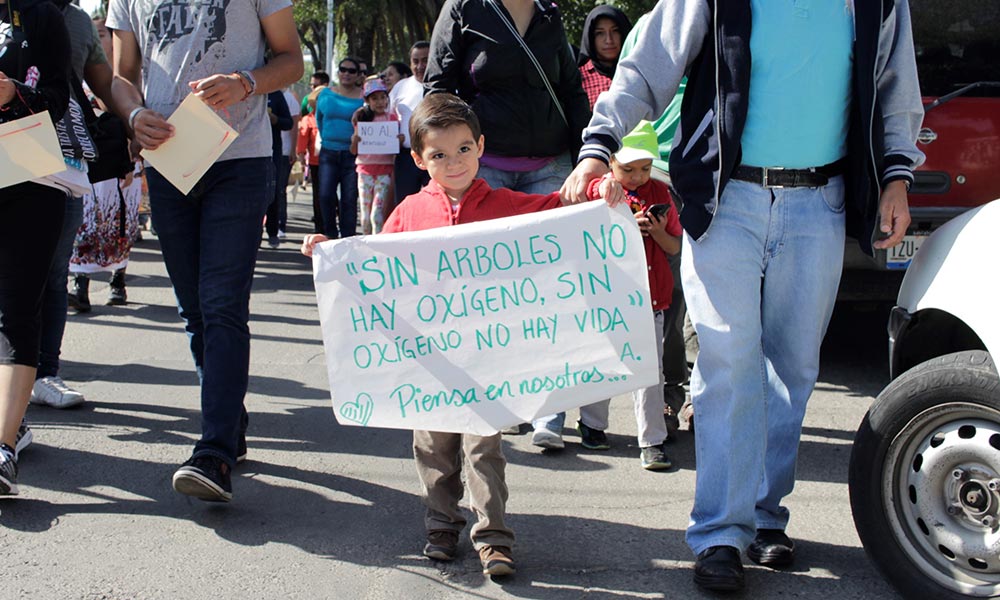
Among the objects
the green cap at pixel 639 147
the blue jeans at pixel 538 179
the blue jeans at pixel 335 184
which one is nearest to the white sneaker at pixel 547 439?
the blue jeans at pixel 538 179

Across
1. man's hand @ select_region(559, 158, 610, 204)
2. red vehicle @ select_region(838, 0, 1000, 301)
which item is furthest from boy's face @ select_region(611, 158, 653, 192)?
red vehicle @ select_region(838, 0, 1000, 301)

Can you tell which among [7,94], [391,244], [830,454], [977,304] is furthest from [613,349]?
[7,94]

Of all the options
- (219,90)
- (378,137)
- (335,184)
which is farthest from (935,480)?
(335,184)

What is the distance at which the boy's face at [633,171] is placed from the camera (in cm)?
456

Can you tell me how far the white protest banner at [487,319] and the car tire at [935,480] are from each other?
74cm

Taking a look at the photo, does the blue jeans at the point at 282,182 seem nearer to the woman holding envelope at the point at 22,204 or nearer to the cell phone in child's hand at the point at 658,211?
the woman holding envelope at the point at 22,204

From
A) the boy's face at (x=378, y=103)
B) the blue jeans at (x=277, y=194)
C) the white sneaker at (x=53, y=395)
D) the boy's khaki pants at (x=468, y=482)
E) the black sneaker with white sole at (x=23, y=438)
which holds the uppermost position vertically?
the boy's face at (x=378, y=103)

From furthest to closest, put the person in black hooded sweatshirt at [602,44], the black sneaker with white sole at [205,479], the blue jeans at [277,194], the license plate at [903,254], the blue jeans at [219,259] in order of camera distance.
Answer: the blue jeans at [277,194] < the person in black hooded sweatshirt at [602,44] < the license plate at [903,254] < the blue jeans at [219,259] < the black sneaker with white sole at [205,479]

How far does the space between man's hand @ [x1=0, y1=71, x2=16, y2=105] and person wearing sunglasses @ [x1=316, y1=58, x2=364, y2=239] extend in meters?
7.35

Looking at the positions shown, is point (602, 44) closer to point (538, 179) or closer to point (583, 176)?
point (538, 179)

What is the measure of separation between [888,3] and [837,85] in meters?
0.32

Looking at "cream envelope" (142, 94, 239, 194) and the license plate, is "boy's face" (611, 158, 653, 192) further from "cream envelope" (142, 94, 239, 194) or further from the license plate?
the license plate

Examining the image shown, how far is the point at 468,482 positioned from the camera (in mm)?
3543

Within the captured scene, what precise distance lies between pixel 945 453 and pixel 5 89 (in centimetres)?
334
